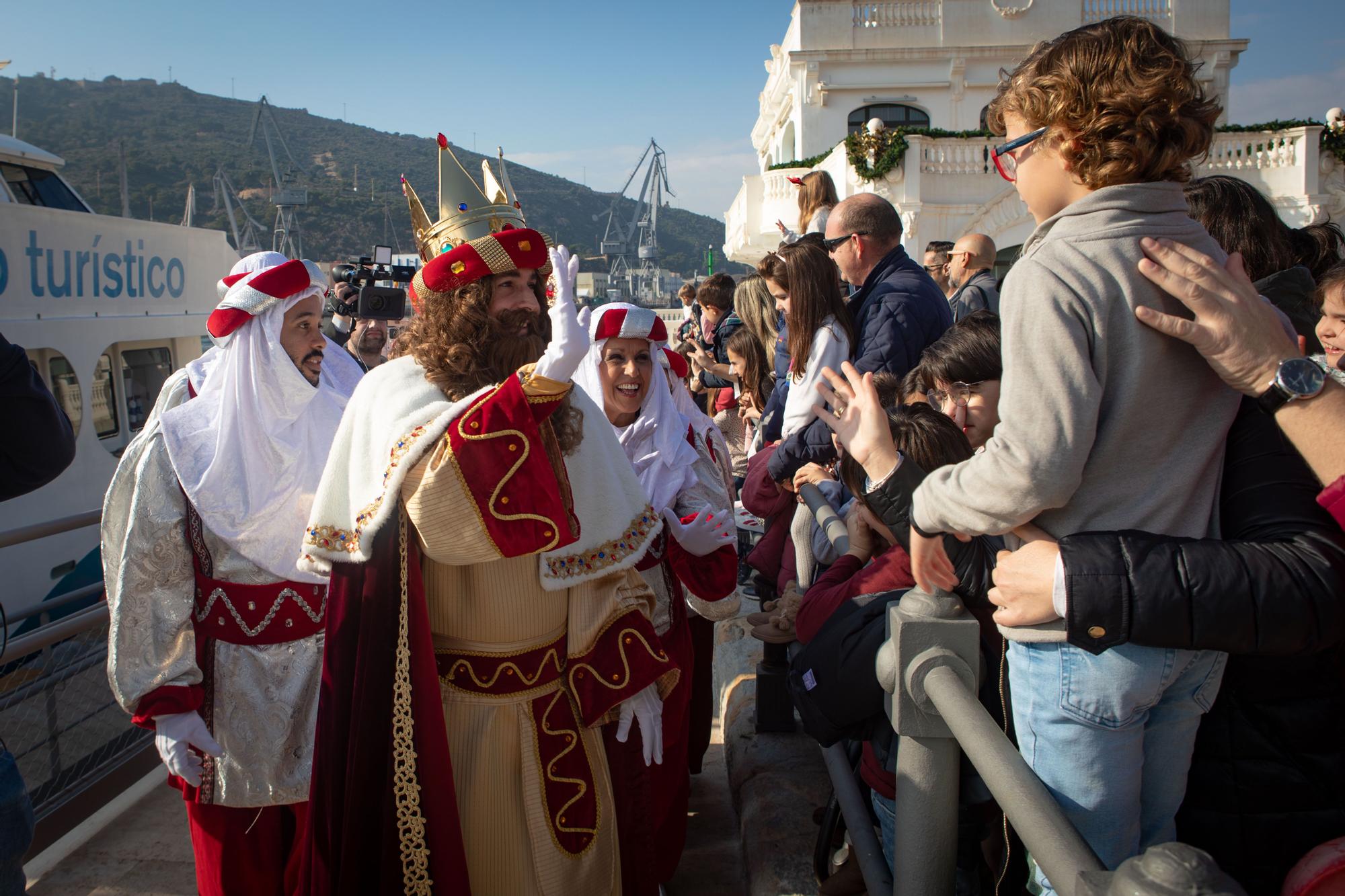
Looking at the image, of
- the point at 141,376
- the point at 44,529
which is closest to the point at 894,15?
the point at 141,376

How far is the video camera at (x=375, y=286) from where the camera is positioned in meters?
5.33

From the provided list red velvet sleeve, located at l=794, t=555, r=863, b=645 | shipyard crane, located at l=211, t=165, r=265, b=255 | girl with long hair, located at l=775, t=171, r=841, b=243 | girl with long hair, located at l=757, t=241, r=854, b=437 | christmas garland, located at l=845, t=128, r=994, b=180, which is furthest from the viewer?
shipyard crane, located at l=211, t=165, r=265, b=255

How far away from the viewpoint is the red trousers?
255 centimetres

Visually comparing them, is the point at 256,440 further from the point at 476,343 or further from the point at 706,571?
the point at 706,571

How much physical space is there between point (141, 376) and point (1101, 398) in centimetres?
846

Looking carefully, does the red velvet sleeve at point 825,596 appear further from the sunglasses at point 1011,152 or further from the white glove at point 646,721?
the sunglasses at point 1011,152

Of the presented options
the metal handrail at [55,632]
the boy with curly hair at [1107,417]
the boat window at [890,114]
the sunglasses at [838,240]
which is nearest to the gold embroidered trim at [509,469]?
the boy with curly hair at [1107,417]

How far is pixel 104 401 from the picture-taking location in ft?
24.1

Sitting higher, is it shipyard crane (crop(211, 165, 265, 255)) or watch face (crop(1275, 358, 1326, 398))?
shipyard crane (crop(211, 165, 265, 255))

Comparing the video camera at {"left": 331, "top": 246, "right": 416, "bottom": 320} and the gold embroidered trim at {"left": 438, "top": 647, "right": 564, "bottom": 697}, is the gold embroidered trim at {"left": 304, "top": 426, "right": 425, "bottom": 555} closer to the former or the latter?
the gold embroidered trim at {"left": 438, "top": 647, "right": 564, "bottom": 697}

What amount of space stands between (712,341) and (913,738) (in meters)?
6.55

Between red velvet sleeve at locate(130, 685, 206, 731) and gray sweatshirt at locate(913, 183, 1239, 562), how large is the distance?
6.93 ft

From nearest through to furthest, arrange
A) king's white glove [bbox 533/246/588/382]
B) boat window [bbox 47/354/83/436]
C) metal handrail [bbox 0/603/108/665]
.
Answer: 1. king's white glove [bbox 533/246/588/382]
2. metal handrail [bbox 0/603/108/665]
3. boat window [bbox 47/354/83/436]

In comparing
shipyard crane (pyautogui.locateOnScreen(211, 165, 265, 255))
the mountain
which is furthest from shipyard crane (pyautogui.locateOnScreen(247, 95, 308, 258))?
the mountain
